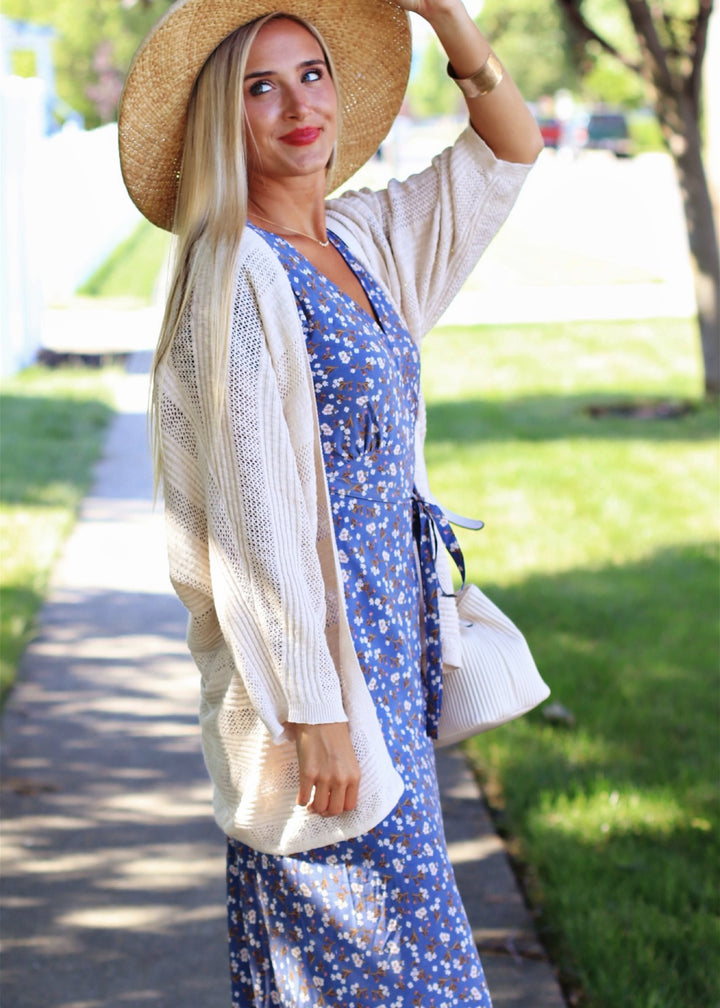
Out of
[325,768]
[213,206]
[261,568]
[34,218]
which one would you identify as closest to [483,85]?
[213,206]

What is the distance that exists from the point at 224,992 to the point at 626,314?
11.5m

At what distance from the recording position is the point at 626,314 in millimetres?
13953

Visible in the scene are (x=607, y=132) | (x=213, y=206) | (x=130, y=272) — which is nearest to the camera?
(x=213, y=206)

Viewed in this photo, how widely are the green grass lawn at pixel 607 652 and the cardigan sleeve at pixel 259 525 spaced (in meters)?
1.48

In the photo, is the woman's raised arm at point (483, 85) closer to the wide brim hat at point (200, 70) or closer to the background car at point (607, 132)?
the wide brim hat at point (200, 70)

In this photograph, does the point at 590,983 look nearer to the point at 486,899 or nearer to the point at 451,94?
the point at 486,899

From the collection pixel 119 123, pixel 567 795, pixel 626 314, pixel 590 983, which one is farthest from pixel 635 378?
pixel 119 123

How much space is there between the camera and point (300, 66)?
2.37 metres

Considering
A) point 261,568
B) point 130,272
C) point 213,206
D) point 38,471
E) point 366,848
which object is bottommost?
point 130,272

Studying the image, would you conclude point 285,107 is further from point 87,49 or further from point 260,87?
point 87,49

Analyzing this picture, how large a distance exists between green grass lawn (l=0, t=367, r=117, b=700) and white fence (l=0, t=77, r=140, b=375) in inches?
25.7

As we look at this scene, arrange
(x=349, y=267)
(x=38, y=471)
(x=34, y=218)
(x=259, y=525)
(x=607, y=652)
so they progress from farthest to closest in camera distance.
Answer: (x=34, y=218) < (x=38, y=471) < (x=607, y=652) < (x=349, y=267) < (x=259, y=525)

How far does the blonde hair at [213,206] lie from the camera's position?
2.08 meters

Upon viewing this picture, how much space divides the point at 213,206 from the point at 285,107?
9.7 inches
